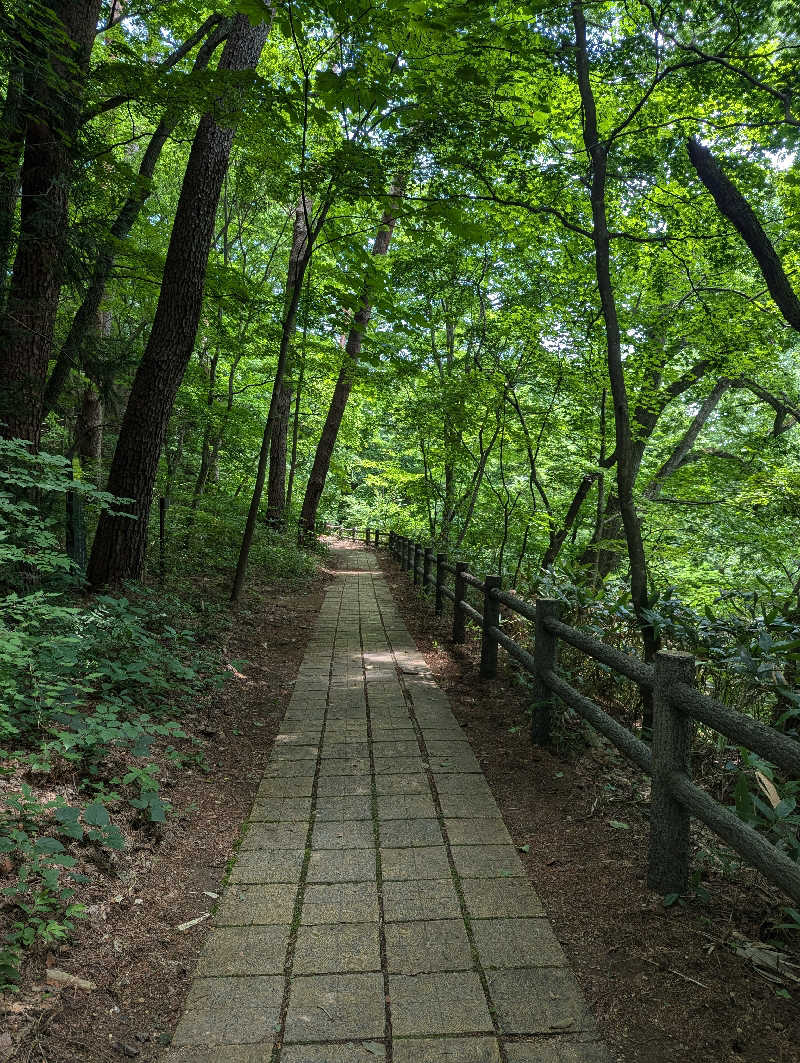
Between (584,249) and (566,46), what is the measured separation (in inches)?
125

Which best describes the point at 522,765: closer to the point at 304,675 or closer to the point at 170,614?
the point at 304,675

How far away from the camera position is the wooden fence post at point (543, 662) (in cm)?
398

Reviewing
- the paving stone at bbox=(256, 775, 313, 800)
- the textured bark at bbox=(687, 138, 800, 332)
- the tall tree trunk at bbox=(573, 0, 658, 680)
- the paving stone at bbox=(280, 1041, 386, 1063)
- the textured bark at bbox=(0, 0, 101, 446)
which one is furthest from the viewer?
the textured bark at bbox=(0, 0, 101, 446)

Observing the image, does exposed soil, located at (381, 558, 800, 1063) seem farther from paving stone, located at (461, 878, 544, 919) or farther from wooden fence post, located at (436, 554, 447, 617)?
wooden fence post, located at (436, 554, 447, 617)

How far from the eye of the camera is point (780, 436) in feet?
36.7

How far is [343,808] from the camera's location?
10.9 feet

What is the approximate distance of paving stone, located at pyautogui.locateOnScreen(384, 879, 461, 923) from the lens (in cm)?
244

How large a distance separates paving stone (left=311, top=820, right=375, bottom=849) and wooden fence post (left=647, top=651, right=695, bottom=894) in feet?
4.40

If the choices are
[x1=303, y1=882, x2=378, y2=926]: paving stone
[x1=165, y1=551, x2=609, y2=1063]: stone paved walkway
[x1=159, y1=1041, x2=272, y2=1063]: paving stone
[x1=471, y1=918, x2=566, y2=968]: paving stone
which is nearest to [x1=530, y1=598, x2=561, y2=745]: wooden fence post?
[x1=165, y1=551, x2=609, y2=1063]: stone paved walkway

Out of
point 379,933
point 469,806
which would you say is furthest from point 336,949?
point 469,806

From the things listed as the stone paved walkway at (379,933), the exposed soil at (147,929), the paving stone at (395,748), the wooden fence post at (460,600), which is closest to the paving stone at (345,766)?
the stone paved walkway at (379,933)

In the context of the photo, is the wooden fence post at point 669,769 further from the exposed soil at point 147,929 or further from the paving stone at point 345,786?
the exposed soil at point 147,929

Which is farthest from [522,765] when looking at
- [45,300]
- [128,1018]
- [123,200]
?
[123,200]

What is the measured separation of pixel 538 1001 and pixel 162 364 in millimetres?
5902
